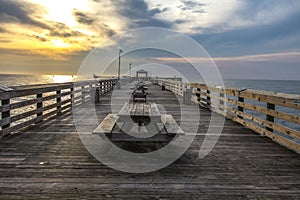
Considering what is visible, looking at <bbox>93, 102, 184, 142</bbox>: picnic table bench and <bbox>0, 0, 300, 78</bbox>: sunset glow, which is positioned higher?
<bbox>0, 0, 300, 78</bbox>: sunset glow

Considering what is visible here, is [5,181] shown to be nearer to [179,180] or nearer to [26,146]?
[26,146]

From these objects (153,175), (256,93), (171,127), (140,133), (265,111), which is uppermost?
(256,93)

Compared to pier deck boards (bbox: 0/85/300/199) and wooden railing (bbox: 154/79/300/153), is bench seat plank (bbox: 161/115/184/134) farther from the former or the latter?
wooden railing (bbox: 154/79/300/153)

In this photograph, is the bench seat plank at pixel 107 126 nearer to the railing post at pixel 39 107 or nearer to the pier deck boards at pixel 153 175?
the pier deck boards at pixel 153 175

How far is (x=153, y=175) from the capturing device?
3584mm

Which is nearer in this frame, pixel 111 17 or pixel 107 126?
pixel 107 126

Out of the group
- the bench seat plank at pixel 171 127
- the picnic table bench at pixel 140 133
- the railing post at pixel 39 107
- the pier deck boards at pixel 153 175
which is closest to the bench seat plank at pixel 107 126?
the picnic table bench at pixel 140 133

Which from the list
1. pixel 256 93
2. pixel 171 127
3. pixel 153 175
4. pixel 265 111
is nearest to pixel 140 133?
pixel 171 127

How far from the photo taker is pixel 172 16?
16359mm

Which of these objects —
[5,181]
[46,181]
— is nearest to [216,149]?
[46,181]

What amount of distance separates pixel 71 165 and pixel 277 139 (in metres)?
4.05

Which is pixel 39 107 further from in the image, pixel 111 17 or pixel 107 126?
pixel 111 17

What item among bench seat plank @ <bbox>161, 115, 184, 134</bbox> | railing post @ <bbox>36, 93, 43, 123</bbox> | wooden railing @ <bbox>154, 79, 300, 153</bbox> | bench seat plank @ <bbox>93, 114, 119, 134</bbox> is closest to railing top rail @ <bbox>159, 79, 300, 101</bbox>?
wooden railing @ <bbox>154, 79, 300, 153</bbox>

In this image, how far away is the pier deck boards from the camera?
304 cm
